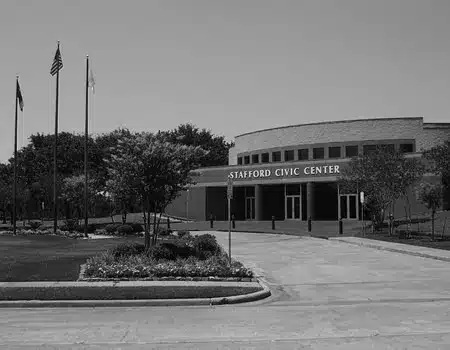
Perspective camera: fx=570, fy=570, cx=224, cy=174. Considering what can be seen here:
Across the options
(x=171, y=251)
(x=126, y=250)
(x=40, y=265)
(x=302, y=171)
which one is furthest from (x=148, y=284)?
(x=302, y=171)

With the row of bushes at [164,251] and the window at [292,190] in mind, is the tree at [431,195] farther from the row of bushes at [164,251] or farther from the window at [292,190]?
the window at [292,190]

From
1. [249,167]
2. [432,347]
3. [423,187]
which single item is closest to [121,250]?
[432,347]

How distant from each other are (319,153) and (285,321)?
154ft

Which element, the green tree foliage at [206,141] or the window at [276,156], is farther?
the green tree foliage at [206,141]

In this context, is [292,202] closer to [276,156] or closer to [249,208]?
[249,208]

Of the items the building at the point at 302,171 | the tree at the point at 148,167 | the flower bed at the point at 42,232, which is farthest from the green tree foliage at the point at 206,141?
the tree at the point at 148,167

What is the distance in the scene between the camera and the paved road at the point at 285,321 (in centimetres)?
817

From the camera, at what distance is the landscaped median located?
40.2ft

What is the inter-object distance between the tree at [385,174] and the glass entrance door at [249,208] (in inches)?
933

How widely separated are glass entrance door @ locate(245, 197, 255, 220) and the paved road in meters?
42.2

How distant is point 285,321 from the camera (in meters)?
9.95

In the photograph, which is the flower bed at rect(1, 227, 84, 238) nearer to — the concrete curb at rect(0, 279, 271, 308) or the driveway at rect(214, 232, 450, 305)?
the driveway at rect(214, 232, 450, 305)

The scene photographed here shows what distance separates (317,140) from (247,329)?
48.1 m

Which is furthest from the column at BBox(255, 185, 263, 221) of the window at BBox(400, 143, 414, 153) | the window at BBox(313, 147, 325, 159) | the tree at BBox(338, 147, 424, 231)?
the tree at BBox(338, 147, 424, 231)
